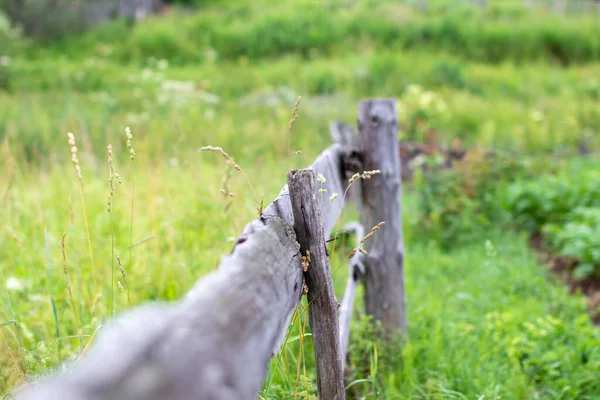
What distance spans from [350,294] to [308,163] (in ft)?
9.32

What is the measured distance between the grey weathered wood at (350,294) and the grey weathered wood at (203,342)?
110 centimetres

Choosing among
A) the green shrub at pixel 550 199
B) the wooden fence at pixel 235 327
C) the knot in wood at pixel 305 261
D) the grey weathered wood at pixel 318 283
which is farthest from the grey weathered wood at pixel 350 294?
the green shrub at pixel 550 199

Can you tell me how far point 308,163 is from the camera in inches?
208

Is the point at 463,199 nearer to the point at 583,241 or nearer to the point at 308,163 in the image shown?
the point at 583,241

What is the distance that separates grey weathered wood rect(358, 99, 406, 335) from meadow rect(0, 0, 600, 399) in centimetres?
21

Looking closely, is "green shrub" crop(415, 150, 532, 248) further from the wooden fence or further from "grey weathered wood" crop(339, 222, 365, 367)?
the wooden fence

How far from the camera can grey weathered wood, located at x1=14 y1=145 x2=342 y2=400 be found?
676 millimetres

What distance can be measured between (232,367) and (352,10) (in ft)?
56.8

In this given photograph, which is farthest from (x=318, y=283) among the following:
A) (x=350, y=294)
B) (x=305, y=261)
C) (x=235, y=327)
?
(x=350, y=294)

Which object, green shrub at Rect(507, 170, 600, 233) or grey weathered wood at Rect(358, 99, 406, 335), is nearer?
grey weathered wood at Rect(358, 99, 406, 335)

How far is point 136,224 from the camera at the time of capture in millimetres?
3982

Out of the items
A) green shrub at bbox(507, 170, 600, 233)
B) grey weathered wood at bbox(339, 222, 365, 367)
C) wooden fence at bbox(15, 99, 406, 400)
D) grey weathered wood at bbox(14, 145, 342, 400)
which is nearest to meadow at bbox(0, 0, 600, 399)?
green shrub at bbox(507, 170, 600, 233)

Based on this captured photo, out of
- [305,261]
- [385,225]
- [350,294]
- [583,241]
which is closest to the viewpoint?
[305,261]

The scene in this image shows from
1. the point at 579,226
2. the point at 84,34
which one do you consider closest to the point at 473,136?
the point at 579,226
